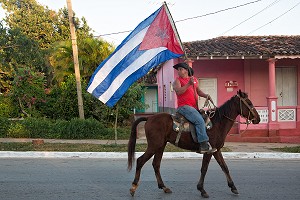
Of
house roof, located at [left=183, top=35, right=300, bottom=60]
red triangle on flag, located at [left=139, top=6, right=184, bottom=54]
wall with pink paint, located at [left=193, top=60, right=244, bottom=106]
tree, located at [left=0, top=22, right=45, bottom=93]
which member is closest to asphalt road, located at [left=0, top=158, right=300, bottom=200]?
red triangle on flag, located at [left=139, top=6, right=184, bottom=54]

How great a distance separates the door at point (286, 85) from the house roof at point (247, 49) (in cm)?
130

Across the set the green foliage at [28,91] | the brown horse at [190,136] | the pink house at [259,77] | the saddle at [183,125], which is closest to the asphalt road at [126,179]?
the brown horse at [190,136]

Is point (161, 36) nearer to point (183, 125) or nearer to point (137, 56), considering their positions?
point (137, 56)

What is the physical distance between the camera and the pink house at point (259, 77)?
16469 mm

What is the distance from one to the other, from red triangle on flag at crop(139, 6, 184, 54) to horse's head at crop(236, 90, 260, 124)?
1.69 metres

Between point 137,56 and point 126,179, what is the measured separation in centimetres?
254

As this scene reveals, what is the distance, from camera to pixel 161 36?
26.1 ft

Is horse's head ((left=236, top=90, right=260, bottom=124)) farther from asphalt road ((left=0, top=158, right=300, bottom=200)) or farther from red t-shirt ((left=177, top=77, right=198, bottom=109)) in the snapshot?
asphalt road ((left=0, top=158, right=300, bottom=200))

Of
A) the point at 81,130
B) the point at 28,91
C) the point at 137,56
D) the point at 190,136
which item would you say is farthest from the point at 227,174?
the point at 28,91

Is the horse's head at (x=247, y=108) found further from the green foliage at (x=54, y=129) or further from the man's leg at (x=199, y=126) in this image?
the green foliage at (x=54, y=129)

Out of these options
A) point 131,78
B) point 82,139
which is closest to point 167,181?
point 131,78

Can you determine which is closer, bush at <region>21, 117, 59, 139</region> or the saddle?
the saddle

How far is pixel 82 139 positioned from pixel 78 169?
6.46 meters

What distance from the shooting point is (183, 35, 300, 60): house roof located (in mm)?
16328
